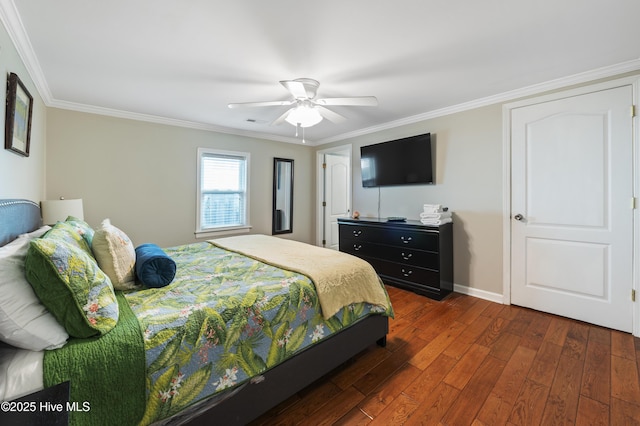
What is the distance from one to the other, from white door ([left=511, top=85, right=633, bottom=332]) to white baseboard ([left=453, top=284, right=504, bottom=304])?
16 cm

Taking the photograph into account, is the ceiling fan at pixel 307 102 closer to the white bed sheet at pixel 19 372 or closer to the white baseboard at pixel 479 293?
the white bed sheet at pixel 19 372

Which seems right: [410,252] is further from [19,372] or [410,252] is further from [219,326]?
[19,372]

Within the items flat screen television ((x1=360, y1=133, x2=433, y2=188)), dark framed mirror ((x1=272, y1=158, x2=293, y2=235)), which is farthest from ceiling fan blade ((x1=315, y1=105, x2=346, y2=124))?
dark framed mirror ((x1=272, y1=158, x2=293, y2=235))

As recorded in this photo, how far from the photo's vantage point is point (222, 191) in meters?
4.29

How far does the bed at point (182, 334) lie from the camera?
3.19 feet

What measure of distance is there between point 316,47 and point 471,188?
2.46 meters

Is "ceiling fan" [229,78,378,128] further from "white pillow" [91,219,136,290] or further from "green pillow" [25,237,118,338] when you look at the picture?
"green pillow" [25,237,118,338]

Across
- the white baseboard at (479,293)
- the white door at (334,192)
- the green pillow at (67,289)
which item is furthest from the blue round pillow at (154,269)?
the white door at (334,192)

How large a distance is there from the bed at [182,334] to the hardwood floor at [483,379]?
0.54 feet

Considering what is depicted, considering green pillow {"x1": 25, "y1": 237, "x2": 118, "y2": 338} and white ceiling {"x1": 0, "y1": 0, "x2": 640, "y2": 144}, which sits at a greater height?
white ceiling {"x1": 0, "y1": 0, "x2": 640, "y2": 144}

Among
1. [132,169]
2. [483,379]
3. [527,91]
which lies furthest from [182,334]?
[527,91]

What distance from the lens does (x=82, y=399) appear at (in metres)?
0.95

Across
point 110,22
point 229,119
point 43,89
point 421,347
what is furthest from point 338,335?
point 43,89

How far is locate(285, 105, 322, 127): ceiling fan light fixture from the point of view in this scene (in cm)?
256
